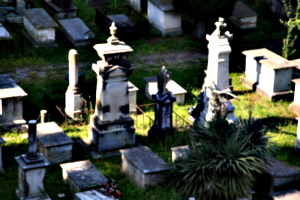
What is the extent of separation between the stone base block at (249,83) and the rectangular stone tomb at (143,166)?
5374 millimetres

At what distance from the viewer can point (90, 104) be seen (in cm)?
1767

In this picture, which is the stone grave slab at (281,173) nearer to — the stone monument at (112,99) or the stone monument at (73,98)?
the stone monument at (112,99)

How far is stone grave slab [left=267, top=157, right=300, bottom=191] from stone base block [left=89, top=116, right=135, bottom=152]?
3259 millimetres

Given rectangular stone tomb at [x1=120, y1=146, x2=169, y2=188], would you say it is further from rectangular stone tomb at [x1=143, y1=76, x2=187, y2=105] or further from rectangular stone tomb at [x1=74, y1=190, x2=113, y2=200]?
rectangular stone tomb at [x1=143, y1=76, x2=187, y2=105]

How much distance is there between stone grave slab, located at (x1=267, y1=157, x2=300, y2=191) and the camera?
14.3 metres

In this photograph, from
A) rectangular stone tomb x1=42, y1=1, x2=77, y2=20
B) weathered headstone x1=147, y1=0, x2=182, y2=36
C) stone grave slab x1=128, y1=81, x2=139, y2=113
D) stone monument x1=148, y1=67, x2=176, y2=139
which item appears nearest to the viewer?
stone monument x1=148, y1=67, x2=176, y2=139

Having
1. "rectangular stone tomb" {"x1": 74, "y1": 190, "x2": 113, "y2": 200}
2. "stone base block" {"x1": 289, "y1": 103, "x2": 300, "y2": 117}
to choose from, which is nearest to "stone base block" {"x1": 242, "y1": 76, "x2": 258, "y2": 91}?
"stone base block" {"x1": 289, "y1": 103, "x2": 300, "y2": 117}

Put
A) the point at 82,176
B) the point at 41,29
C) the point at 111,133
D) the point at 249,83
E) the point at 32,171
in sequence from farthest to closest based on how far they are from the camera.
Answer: the point at 41,29, the point at 249,83, the point at 111,133, the point at 82,176, the point at 32,171

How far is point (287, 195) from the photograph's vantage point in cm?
1395

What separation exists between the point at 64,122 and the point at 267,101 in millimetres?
5368

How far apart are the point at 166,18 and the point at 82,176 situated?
10.3m

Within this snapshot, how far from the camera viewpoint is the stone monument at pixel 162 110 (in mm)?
16375

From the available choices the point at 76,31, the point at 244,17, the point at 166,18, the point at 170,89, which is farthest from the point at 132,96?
the point at 244,17

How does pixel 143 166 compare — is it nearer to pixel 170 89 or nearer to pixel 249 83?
pixel 170 89
